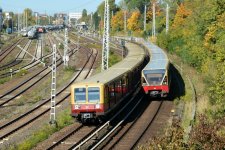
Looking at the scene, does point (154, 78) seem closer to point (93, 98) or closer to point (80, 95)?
point (93, 98)

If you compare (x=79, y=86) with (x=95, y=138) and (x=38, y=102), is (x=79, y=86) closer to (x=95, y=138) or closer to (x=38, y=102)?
(x=95, y=138)

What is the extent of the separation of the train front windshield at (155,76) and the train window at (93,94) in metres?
7.93

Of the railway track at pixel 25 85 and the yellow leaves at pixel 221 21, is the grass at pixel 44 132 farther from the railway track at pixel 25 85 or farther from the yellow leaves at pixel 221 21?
the yellow leaves at pixel 221 21

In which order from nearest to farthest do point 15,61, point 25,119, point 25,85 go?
point 25,119, point 25,85, point 15,61

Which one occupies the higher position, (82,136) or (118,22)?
(118,22)

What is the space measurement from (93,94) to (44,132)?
3065mm

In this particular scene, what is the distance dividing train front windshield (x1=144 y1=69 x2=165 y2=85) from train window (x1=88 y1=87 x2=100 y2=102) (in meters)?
7.93

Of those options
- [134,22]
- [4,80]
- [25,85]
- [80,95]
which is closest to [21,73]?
[4,80]

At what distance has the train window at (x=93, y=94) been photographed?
24.1 metres

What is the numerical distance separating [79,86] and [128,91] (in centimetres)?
645

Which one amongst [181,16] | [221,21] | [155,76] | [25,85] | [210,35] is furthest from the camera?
[181,16]

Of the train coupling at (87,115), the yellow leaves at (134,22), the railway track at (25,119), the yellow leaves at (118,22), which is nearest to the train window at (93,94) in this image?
the train coupling at (87,115)

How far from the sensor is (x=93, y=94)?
2416 cm

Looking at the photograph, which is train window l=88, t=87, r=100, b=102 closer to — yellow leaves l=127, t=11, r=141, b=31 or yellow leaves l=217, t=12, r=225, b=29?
yellow leaves l=217, t=12, r=225, b=29
